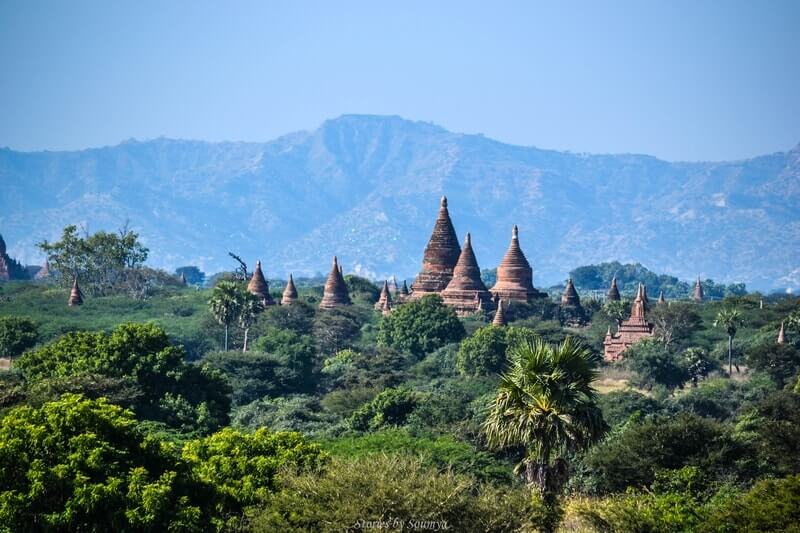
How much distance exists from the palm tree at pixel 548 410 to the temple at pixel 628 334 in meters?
56.3

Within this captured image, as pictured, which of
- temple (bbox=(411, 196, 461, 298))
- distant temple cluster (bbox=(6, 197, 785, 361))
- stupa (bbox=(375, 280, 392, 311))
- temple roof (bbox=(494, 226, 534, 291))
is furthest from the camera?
stupa (bbox=(375, 280, 392, 311))

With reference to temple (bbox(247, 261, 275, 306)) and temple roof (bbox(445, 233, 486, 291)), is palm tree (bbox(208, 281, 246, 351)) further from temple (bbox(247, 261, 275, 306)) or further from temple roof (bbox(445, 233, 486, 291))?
temple roof (bbox(445, 233, 486, 291))

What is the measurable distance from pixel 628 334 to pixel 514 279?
1286cm

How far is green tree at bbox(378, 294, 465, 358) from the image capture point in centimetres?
8506

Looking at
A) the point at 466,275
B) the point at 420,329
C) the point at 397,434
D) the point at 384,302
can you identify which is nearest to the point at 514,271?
the point at 466,275

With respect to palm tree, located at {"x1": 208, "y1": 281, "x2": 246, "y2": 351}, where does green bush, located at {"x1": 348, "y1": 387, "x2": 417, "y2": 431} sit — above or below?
below

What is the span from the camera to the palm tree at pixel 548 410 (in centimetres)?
2811

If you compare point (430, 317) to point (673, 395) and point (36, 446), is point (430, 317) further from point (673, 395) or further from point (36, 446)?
point (36, 446)

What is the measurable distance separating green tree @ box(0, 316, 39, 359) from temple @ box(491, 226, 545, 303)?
34929mm

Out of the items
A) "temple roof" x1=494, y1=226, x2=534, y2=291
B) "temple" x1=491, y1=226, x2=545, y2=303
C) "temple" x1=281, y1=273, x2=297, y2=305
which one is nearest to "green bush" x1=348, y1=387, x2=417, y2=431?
"temple" x1=491, y1=226, x2=545, y2=303

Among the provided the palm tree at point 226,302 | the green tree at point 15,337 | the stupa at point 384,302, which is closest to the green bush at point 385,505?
the green tree at point 15,337

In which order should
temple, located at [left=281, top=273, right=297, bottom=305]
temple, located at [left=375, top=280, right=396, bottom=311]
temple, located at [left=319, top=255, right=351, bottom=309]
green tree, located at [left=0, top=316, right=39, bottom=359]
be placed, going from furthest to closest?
1. temple, located at [left=375, top=280, right=396, bottom=311]
2. temple, located at [left=319, top=255, right=351, bottom=309]
3. temple, located at [left=281, top=273, right=297, bottom=305]
4. green tree, located at [left=0, top=316, right=39, bottom=359]

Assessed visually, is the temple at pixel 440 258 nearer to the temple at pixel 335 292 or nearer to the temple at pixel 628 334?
the temple at pixel 335 292

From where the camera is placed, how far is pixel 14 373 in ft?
170
